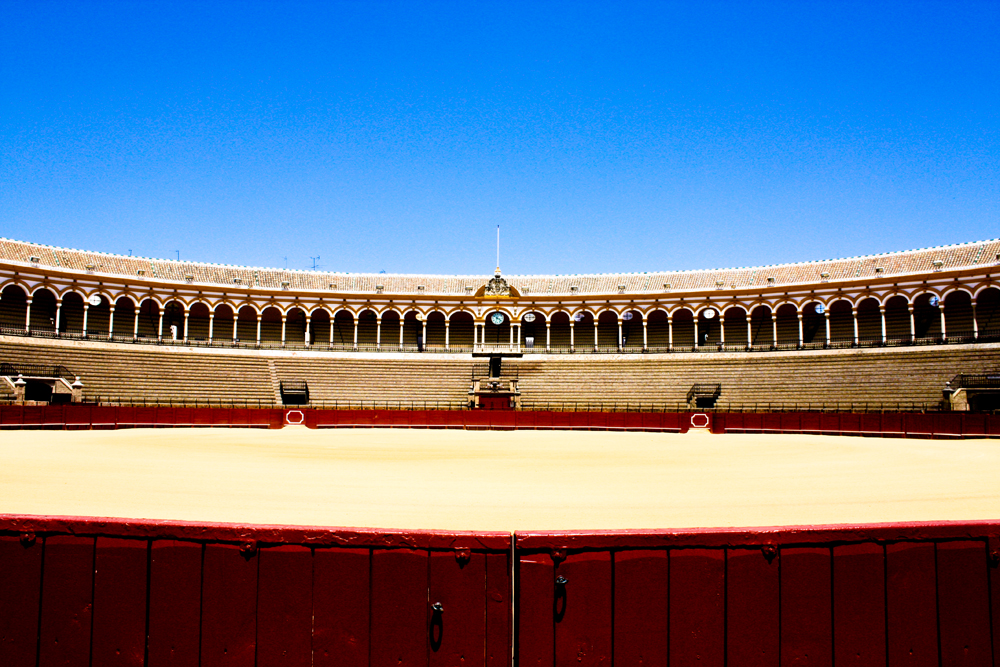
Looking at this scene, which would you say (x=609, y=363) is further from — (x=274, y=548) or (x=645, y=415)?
→ (x=274, y=548)

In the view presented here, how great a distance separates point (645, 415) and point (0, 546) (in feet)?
92.4

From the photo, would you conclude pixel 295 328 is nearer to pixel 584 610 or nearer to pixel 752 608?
pixel 584 610

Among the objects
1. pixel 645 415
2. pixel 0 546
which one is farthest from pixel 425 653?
pixel 645 415

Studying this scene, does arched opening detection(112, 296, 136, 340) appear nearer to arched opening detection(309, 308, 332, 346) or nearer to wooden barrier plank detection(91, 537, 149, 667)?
arched opening detection(309, 308, 332, 346)

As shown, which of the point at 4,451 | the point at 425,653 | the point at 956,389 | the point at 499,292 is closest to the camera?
the point at 425,653

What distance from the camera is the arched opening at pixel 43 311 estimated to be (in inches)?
1404

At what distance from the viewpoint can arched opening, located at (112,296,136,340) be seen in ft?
126

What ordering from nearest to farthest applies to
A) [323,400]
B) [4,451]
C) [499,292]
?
[4,451]
[323,400]
[499,292]

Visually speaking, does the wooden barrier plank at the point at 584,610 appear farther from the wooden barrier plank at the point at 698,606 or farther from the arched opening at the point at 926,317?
the arched opening at the point at 926,317

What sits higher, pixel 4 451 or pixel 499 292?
pixel 499 292

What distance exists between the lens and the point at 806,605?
2.90 meters

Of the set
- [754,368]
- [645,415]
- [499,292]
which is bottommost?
[645,415]

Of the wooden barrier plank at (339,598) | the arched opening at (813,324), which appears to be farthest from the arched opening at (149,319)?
the wooden barrier plank at (339,598)

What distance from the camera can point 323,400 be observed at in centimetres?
3372
